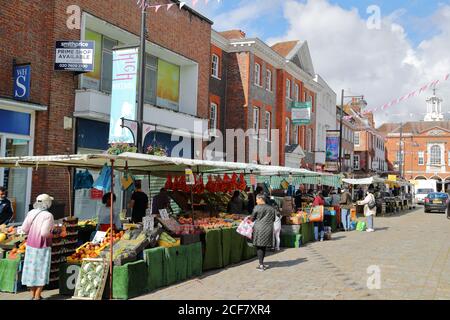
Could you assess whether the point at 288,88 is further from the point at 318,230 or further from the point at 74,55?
the point at 74,55

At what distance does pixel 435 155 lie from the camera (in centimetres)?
8400

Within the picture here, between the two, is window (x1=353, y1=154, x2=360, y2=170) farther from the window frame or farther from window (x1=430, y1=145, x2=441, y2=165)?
the window frame

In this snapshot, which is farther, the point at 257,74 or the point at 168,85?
the point at 257,74

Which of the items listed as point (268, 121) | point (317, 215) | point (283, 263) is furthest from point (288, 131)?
point (283, 263)

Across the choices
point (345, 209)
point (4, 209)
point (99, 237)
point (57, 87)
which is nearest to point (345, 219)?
point (345, 209)

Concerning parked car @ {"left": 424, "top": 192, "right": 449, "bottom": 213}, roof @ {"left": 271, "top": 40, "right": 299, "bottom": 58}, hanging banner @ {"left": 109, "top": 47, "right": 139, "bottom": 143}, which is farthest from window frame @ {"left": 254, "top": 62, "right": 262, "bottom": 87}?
hanging banner @ {"left": 109, "top": 47, "right": 139, "bottom": 143}

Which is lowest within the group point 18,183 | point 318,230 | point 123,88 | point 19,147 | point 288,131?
point 318,230

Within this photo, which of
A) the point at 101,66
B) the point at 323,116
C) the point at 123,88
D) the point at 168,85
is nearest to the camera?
the point at 123,88

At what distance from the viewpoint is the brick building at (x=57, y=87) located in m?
14.1

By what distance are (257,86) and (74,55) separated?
16.9 metres

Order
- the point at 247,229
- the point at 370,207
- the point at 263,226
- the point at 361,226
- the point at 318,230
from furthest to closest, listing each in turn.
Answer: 1. the point at 361,226
2. the point at 370,207
3. the point at 318,230
4. the point at 247,229
5. the point at 263,226

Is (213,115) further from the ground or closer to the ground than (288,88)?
closer to the ground

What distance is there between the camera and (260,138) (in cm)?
3111
